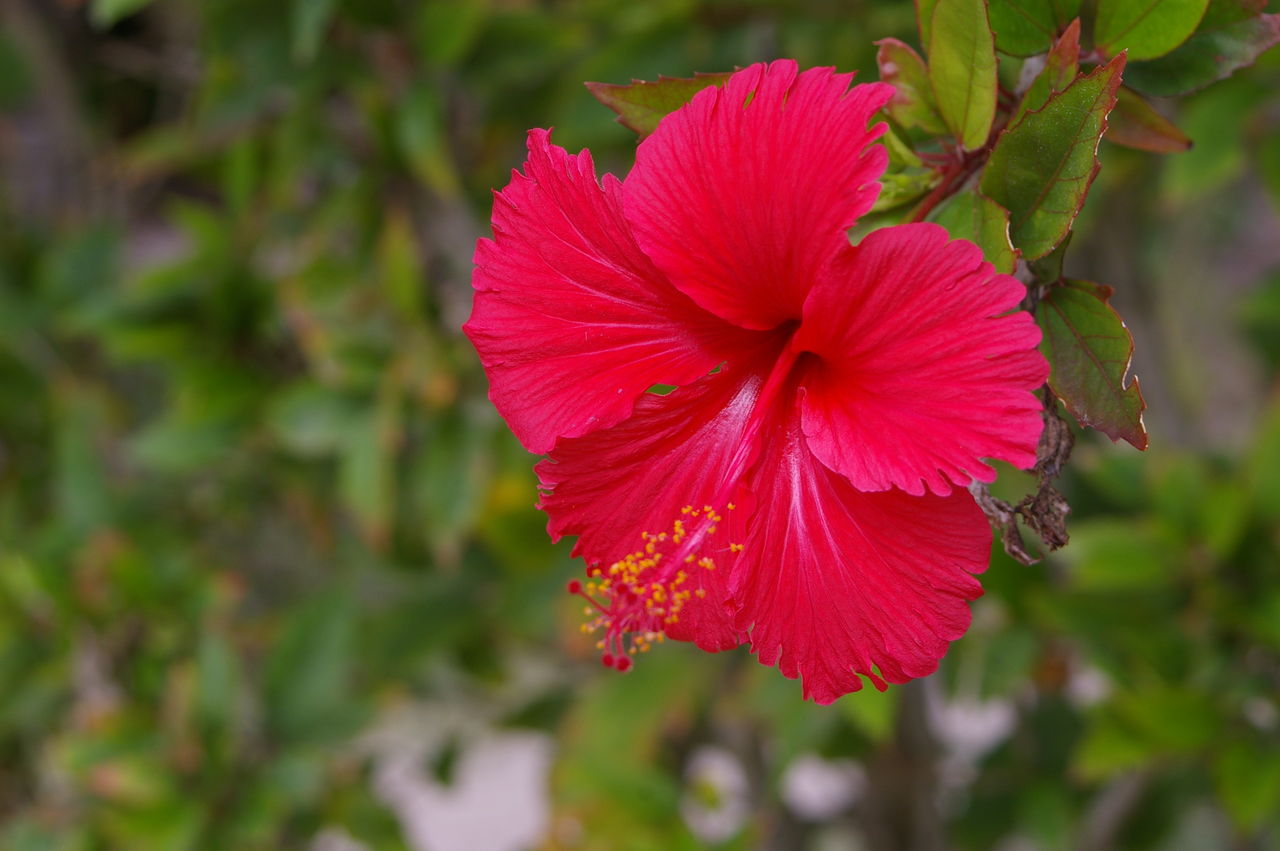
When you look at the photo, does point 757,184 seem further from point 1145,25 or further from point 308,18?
point 308,18

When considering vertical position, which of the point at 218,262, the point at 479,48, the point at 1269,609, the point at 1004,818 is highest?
the point at 479,48

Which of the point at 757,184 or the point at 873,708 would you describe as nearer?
the point at 757,184

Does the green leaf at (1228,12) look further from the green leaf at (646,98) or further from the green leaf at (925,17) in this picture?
the green leaf at (646,98)

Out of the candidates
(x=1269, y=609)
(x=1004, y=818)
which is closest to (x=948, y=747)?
(x=1004, y=818)

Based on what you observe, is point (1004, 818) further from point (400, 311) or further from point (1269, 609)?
point (400, 311)

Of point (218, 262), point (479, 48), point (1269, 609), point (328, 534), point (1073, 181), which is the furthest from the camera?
point (328, 534)

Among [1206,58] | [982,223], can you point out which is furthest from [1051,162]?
[1206,58]
